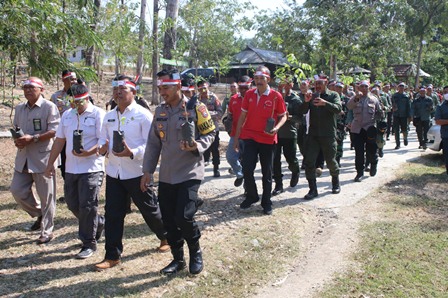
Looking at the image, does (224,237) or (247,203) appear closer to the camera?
(224,237)

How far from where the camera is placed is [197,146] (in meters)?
4.24

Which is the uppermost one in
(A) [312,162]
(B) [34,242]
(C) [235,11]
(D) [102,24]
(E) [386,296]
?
(C) [235,11]

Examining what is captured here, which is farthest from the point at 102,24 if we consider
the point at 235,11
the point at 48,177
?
the point at 48,177

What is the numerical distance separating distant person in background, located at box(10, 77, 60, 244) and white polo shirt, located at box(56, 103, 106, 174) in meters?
0.57

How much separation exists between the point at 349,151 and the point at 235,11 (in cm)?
1287

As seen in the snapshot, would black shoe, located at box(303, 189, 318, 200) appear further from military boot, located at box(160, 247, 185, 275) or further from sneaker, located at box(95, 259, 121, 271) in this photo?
sneaker, located at box(95, 259, 121, 271)

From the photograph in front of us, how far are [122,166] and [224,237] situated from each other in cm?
181

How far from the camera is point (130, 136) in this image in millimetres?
4629

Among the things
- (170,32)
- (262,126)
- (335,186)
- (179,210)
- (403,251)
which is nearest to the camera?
(179,210)

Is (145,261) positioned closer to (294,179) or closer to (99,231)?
(99,231)

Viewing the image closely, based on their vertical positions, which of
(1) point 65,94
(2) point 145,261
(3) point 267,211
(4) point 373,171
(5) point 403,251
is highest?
(1) point 65,94

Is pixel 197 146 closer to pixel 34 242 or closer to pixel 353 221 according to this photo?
pixel 34 242

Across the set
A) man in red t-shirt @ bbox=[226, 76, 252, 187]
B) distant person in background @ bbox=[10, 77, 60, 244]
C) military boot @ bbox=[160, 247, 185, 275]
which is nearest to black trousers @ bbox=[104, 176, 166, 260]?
military boot @ bbox=[160, 247, 185, 275]

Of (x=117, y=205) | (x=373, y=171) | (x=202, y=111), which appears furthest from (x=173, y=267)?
(x=373, y=171)
